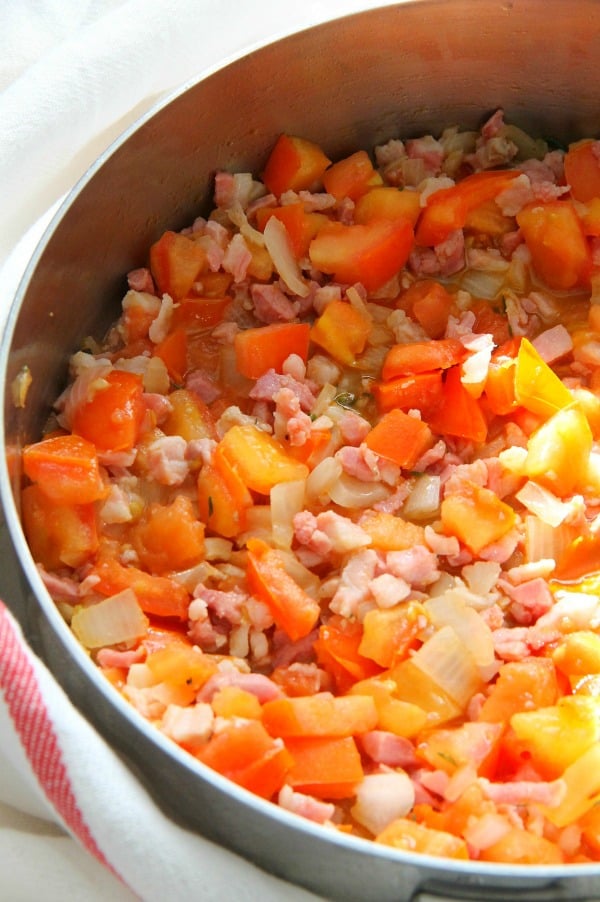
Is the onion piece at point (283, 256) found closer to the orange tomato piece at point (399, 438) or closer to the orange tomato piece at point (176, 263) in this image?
the orange tomato piece at point (176, 263)

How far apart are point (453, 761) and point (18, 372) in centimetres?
102

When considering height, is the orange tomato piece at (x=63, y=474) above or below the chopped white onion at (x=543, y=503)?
above

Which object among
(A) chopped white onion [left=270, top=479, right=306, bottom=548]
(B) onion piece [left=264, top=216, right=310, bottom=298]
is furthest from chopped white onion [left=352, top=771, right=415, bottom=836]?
(B) onion piece [left=264, top=216, right=310, bottom=298]

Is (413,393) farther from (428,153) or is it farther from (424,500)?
(428,153)

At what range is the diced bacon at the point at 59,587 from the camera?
1972mm

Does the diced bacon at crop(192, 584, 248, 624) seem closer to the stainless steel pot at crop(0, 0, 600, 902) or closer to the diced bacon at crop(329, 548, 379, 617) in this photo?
the diced bacon at crop(329, 548, 379, 617)

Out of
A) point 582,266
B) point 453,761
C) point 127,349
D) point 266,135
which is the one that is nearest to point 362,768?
point 453,761

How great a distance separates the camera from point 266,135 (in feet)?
8.22

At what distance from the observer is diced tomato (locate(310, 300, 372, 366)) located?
2.36m

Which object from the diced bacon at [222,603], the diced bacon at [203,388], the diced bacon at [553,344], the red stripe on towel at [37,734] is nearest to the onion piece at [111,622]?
the diced bacon at [222,603]

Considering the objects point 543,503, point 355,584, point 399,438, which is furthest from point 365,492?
point 543,503

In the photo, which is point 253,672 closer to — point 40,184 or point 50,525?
point 50,525

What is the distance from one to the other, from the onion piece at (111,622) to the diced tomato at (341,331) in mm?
715

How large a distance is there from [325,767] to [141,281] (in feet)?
3.62
